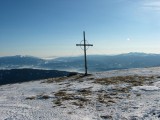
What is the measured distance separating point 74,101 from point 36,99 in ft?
12.4

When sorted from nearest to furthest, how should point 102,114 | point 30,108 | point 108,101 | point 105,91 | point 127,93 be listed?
point 102,114 < point 30,108 < point 108,101 < point 127,93 < point 105,91

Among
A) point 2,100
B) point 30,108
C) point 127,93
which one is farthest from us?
point 127,93

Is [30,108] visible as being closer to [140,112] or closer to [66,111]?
[66,111]

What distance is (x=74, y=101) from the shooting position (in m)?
23.1

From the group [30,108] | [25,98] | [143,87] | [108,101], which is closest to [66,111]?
[30,108]

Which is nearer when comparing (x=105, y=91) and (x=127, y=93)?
(x=127, y=93)

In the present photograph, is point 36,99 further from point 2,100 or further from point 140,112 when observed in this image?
point 140,112

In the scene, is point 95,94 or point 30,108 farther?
point 95,94

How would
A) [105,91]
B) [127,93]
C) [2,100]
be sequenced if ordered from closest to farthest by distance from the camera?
[2,100]
[127,93]
[105,91]

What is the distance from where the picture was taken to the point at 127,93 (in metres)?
26.2

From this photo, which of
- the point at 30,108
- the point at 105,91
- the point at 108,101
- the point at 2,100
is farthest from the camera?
the point at 105,91

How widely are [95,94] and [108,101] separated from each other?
3660mm

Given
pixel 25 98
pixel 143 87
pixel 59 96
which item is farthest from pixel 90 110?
pixel 143 87

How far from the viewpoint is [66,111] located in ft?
63.9
